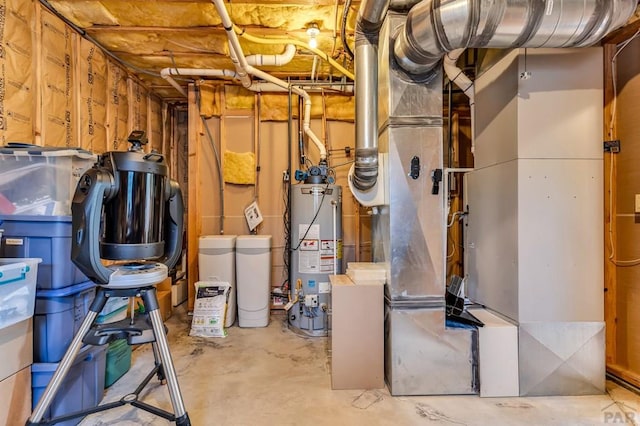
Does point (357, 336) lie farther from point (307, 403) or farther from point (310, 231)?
point (310, 231)

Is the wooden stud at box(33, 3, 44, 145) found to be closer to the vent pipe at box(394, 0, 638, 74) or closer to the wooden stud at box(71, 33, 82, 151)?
the wooden stud at box(71, 33, 82, 151)

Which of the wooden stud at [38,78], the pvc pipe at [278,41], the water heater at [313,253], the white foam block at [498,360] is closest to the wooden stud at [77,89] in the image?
the wooden stud at [38,78]

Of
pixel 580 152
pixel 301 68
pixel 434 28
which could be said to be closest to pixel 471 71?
pixel 580 152

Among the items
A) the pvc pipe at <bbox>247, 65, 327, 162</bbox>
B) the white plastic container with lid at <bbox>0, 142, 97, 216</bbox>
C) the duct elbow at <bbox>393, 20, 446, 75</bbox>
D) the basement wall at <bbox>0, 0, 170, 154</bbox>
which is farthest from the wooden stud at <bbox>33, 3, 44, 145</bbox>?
the duct elbow at <bbox>393, 20, 446, 75</bbox>

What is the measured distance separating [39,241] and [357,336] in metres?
1.96

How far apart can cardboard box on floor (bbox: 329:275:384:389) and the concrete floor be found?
3.5 inches

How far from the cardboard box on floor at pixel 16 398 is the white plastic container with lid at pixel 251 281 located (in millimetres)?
1908

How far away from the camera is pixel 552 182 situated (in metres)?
2.16

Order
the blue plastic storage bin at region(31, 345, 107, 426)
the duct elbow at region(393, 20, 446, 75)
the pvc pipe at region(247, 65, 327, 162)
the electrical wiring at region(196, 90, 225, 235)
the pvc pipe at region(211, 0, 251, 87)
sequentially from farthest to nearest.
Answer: the electrical wiring at region(196, 90, 225, 235) → the pvc pipe at region(247, 65, 327, 162) → the pvc pipe at region(211, 0, 251, 87) → the duct elbow at region(393, 20, 446, 75) → the blue plastic storage bin at region(31, 345, 107, 426)

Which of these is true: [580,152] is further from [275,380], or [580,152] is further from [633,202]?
[275,380]

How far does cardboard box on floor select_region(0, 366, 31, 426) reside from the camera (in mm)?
1498

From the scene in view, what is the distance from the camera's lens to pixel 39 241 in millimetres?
1719

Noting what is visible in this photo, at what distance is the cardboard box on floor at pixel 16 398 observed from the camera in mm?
1498

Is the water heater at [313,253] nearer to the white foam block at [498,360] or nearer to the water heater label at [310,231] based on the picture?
the water heater label at [310,231]
